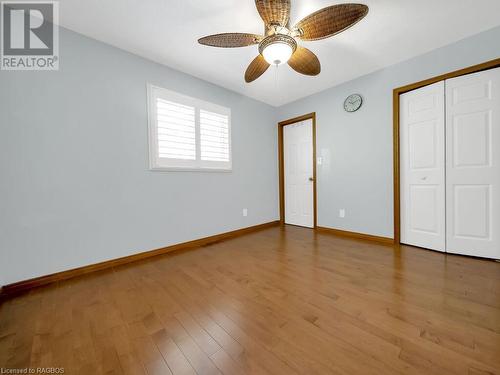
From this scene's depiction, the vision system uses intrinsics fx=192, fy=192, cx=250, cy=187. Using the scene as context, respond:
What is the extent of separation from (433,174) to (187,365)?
3.04 m

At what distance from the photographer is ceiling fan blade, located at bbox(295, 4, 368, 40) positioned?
52.0 inches

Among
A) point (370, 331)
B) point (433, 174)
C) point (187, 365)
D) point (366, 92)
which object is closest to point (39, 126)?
point (187, 365)

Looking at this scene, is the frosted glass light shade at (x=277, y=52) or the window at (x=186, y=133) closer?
the frosted glass light shade at (x=277, y=52)

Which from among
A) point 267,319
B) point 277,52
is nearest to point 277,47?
point 277,52

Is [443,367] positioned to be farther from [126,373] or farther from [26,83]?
[26,83]

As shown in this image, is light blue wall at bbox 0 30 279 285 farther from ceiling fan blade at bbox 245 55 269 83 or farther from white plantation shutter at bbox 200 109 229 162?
ceiling fan blade at bbox 245 55 269 83

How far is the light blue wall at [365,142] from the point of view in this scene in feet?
7.57

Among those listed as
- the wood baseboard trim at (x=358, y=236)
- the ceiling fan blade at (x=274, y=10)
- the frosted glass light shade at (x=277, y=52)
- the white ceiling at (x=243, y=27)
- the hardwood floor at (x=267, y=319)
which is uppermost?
the white ceiling at (x=243, y=27)

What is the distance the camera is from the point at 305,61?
6.32 feet

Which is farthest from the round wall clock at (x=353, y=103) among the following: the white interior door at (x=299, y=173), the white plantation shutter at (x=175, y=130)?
the white plantation shutter at (x=175, y=130)

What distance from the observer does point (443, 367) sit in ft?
2.92

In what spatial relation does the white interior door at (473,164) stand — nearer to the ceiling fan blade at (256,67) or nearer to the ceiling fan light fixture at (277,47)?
the ceiling fan light fixture at (277,47)

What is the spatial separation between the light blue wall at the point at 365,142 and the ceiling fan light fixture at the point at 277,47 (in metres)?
1.73

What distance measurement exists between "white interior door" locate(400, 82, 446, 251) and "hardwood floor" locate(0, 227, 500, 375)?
42 cm
